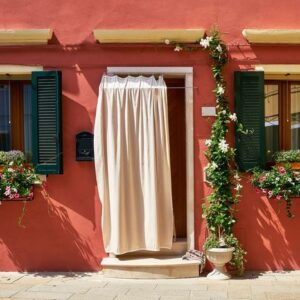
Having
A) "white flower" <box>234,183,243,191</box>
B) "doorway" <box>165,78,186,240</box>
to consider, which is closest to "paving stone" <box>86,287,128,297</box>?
"doorway" <box>165,78,186,240</box>

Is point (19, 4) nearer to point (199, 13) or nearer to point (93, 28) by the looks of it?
point (93, 28)

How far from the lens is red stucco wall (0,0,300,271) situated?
7.89 metres

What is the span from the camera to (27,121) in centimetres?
824

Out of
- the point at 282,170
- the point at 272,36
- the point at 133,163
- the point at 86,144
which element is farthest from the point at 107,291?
the point at 272,36

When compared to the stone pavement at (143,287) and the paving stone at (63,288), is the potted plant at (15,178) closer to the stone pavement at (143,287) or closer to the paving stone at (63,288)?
the stone pavement at (143,287)

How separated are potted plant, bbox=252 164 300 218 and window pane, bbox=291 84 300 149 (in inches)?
27.3

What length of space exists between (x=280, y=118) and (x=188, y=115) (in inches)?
56.9

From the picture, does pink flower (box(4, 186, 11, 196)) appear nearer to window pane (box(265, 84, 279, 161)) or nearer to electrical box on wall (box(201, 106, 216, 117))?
electrical box on wall (box(201, 106, 216, 117))

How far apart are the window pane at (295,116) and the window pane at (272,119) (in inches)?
9.4

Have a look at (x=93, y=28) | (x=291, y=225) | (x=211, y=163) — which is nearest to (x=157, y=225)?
(x=211, y=163)

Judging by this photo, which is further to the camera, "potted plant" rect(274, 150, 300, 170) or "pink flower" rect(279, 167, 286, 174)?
"potted plant" rect(274, 150, 300, 170)

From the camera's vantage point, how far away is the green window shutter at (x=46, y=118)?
782 cm

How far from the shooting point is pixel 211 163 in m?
7.78

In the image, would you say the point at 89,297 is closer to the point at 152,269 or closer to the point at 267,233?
the point at 152,269
